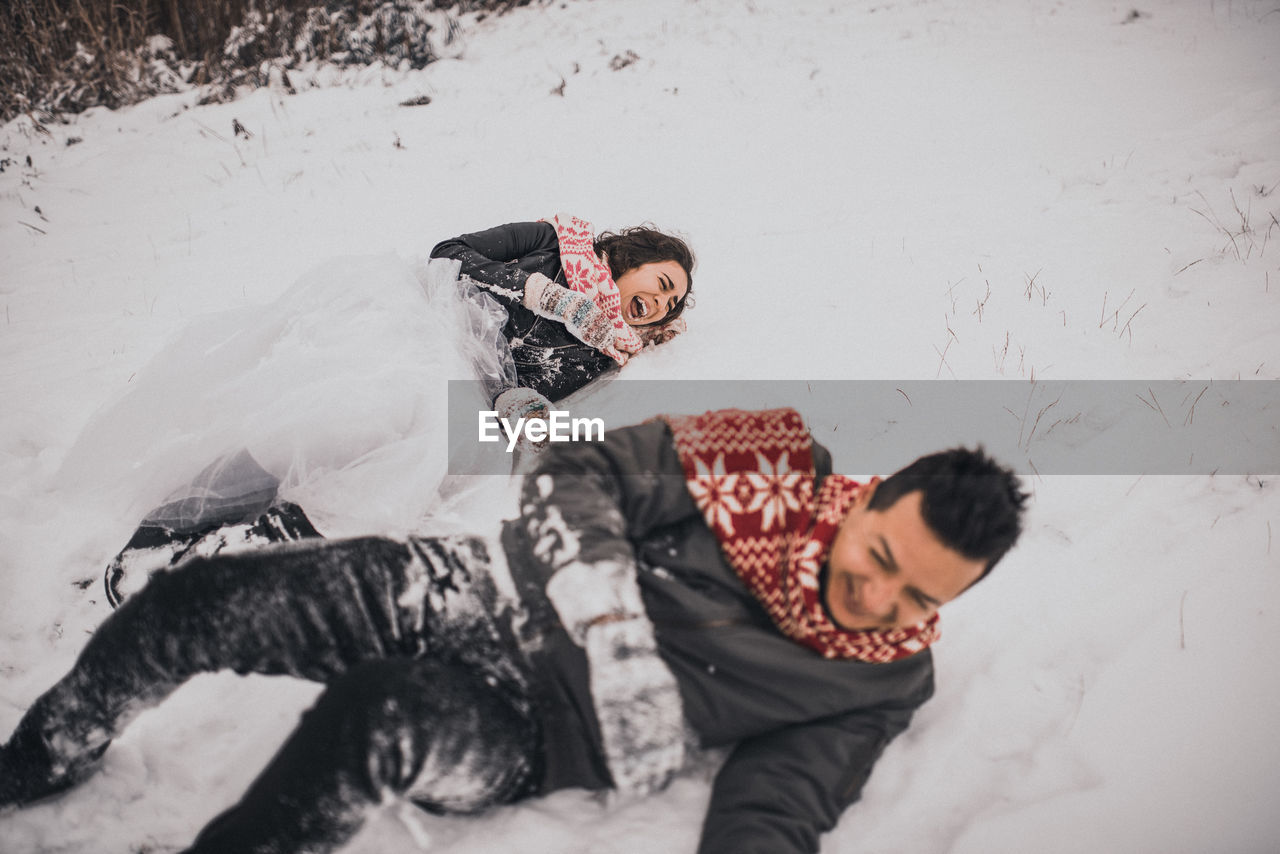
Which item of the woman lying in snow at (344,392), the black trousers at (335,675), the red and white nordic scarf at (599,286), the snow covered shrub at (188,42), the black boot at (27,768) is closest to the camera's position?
the black trousers at (335,675)

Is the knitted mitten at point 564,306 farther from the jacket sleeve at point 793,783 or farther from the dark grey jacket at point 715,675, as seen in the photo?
the jacket sleeve at point 793,783

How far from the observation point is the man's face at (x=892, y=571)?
117cm

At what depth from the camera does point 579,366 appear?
263 centimetres

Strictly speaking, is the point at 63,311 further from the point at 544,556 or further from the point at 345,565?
the point at 544,556

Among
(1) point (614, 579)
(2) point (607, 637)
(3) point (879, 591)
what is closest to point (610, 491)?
(1) point (614, 579)

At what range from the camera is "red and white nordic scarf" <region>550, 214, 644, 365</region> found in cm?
262

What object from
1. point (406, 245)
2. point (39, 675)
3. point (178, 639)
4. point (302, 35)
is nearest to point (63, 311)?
point (406, 245)

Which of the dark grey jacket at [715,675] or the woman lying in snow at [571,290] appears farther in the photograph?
the woman lying in snow at [571,290]

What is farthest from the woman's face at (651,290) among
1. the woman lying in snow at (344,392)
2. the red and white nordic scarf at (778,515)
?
the red and white nordic scarf at (778,515)

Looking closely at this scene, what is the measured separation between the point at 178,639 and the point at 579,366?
171 centimetres

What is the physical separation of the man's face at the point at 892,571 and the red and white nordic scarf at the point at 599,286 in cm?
154

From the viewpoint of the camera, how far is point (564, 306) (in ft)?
8.20

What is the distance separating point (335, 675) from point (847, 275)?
105 inches

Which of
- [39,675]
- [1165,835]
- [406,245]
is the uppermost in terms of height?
[406,245]
